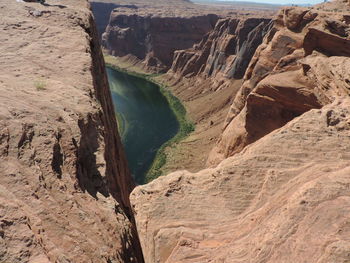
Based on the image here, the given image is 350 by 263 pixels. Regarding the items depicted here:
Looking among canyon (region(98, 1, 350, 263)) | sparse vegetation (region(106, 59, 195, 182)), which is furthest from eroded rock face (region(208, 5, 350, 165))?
sparse vegetation (region(106, 59, 195, 182))

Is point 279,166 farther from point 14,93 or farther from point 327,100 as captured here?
point 327,100

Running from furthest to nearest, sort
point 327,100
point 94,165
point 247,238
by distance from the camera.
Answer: point 327,100
point 94,165
point 247,238

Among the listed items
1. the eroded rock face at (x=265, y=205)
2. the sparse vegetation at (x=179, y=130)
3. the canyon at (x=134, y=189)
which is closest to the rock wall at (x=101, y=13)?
the sparse vegetation at (x=179, y=130)

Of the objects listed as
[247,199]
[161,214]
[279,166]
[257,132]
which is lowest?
[257,132]

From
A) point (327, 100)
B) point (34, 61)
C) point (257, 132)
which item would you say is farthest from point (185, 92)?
point (34, 61)

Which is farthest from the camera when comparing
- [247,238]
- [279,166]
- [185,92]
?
[185,92]

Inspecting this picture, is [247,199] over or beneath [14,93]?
beneath

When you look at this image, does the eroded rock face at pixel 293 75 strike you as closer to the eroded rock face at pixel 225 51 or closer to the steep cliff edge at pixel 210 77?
the steep cliff edge at pixel 210 77
